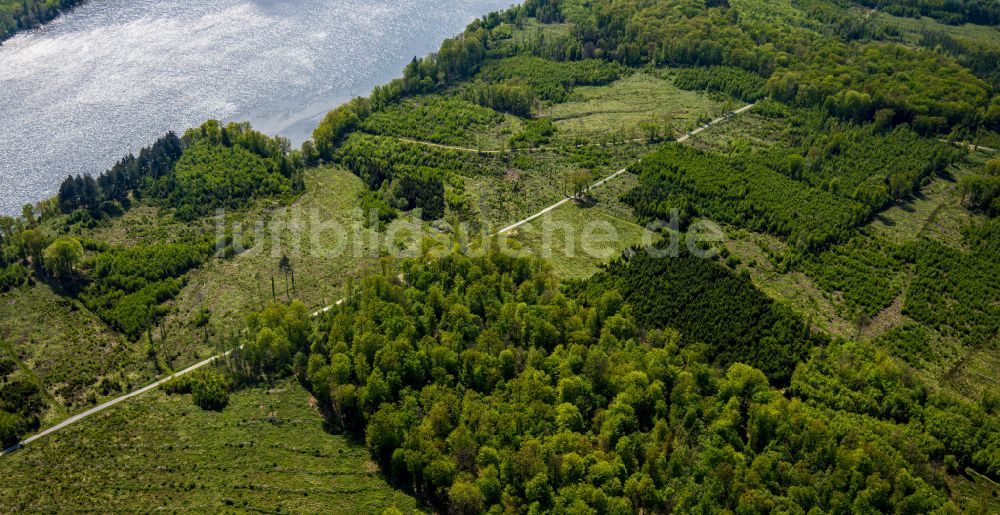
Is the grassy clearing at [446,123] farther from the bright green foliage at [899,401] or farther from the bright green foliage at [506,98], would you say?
the bright green foliage at [899,401]

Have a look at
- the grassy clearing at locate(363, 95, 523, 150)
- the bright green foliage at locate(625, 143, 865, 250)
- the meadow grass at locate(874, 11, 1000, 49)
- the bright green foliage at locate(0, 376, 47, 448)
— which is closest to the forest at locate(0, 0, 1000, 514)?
the bright green foliage at locate(0, 376, 47, 448)

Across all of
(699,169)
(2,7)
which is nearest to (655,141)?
(699,169)

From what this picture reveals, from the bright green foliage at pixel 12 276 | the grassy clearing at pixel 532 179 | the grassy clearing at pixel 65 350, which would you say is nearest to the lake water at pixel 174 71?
the bright green foliage at pixel 12 276

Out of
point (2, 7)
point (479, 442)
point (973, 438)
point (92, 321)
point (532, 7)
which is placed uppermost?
point (2, 7)

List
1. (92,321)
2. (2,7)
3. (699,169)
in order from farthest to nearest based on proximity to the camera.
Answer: (2,7) → (699,169) → (92,321)

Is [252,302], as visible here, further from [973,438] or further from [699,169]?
[973,438]

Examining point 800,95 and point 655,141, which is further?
point 800,95
